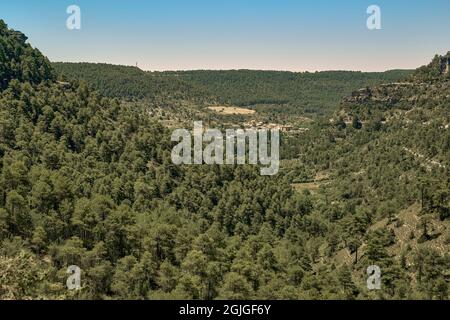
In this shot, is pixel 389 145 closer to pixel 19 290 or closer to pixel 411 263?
pixel 411 263

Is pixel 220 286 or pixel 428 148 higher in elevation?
pixel 428 148

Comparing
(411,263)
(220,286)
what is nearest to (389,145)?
(411,263)

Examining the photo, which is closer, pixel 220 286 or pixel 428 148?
pixel 220 286

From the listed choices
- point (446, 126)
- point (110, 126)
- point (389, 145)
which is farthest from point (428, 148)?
point (110, 126)
